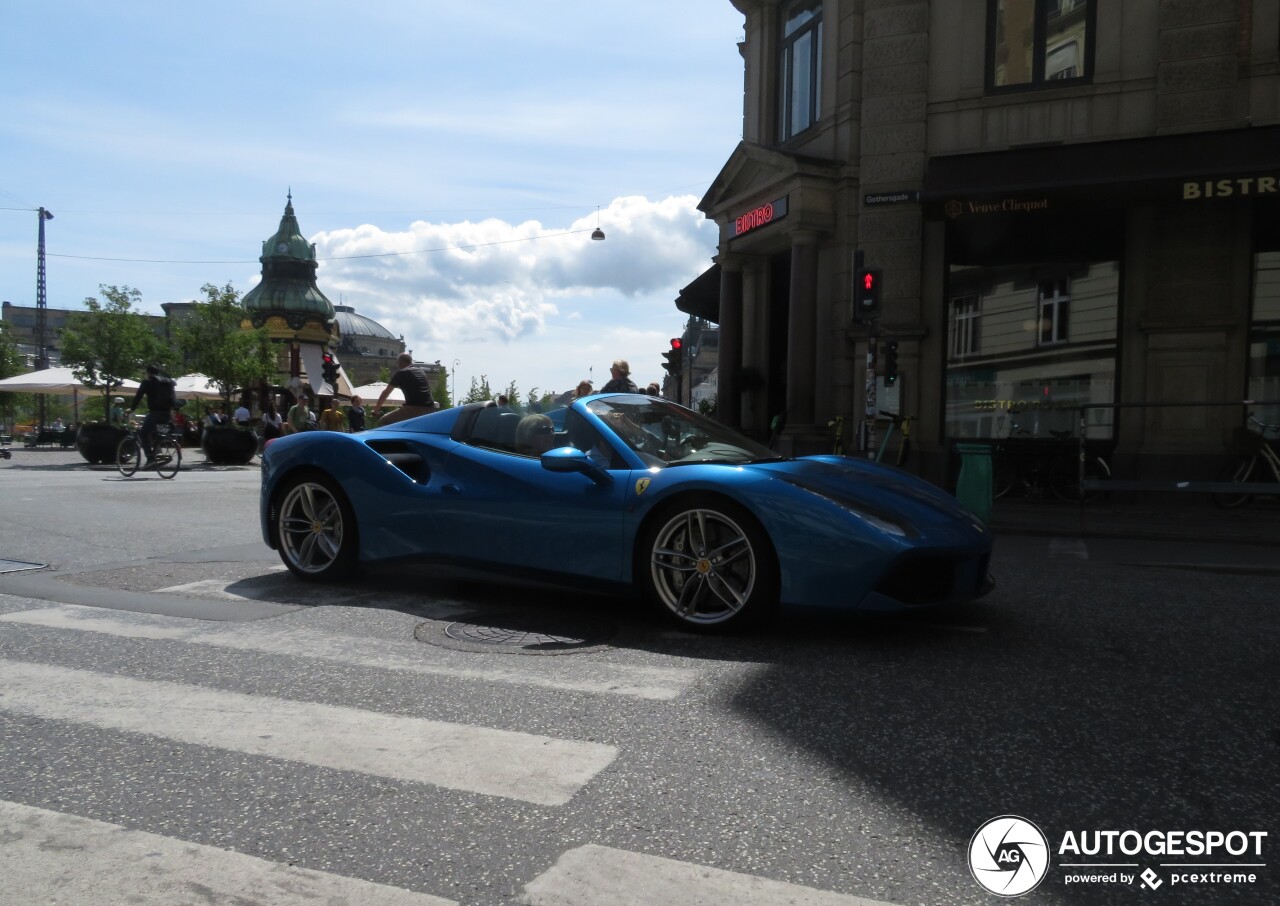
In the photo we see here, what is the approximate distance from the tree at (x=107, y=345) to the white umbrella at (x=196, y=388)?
3.58m

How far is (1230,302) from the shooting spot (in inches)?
511

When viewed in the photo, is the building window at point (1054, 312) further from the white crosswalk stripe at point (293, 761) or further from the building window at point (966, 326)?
the white crosswalk stripe at point (293, 761)

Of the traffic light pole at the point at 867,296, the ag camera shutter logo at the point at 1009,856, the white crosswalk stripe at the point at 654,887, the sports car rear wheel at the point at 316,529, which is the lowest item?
the white crosswalk stripe at the point at 654,887

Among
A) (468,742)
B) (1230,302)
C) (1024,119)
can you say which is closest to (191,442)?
(1024,119)

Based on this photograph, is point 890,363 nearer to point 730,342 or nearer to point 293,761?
point 730,342

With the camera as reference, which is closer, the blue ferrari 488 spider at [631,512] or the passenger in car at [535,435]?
the blue ferrari 488 spider at [631,512]

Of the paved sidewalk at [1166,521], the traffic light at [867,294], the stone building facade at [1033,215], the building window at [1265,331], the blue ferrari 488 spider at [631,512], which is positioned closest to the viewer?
the blue ferrari 488 spider at [631,512]

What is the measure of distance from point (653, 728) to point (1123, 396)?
1254cm

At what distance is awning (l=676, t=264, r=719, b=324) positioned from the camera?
2142 centimetres

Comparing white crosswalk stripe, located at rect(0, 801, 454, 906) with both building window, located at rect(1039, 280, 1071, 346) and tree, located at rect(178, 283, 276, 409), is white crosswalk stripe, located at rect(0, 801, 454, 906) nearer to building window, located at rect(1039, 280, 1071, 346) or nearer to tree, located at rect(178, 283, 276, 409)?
building window, located at rect(1039, 280, 1071, 346)

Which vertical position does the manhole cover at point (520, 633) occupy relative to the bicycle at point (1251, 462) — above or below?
below

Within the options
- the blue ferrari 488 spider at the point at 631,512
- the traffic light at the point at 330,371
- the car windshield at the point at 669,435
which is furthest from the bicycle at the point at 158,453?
the car windshield at the point at 669,435

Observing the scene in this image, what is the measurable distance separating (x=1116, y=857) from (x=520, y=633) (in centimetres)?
281

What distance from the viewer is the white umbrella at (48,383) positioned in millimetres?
28000
